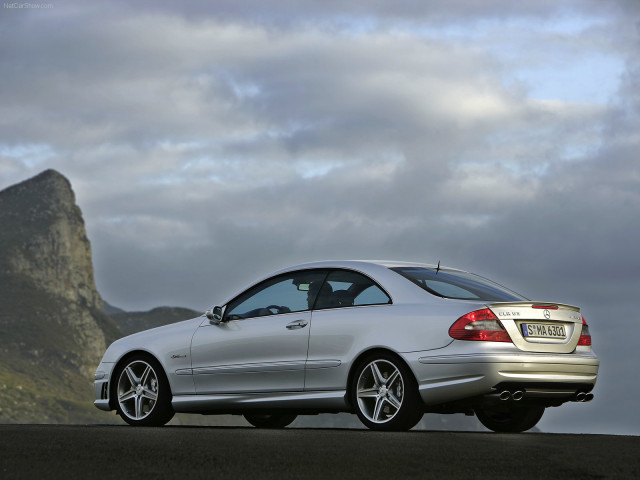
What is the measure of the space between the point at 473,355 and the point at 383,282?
1.26 metres

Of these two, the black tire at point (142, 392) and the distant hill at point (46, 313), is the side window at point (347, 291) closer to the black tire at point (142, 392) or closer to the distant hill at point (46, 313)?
the black tire at point (142, 392)

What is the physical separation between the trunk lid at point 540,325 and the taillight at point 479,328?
60 mm

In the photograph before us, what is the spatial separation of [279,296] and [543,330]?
8.65 feet

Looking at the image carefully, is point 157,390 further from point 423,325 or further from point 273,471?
point 273,471

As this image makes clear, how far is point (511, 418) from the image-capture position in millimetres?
10516

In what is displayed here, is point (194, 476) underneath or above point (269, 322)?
underneath

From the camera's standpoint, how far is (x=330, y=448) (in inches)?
283

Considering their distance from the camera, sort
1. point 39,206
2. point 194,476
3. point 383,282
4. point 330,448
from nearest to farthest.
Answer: point 194,476 → point 330,448 → point 383,282 → point 39,206

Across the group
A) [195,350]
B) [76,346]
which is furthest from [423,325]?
[76,346]

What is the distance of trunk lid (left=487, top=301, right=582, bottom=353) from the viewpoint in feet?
29.6

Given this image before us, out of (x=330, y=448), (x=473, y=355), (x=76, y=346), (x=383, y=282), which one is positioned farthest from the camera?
(x=76, y=346)

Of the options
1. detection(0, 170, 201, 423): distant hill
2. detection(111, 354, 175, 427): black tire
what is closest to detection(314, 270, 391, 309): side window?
detection(111, 354, 175, 427): black tire

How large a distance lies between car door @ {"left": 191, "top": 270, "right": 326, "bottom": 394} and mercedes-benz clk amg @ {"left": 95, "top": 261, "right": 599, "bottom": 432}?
0.04 feet

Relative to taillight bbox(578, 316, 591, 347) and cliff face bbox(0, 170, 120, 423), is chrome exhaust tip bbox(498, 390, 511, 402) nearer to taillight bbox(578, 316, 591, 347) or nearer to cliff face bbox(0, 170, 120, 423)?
taillight bbox(578, 316, 591, 347)
